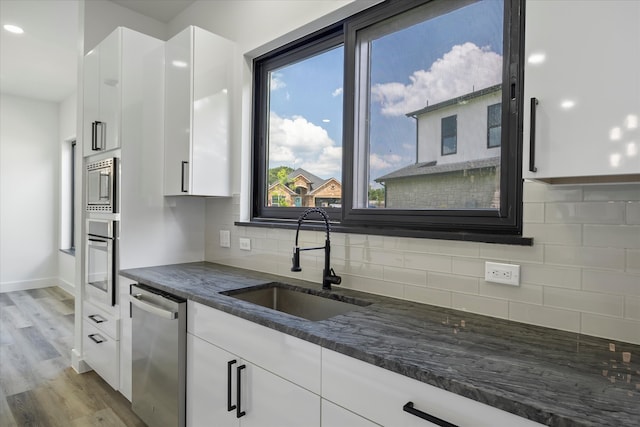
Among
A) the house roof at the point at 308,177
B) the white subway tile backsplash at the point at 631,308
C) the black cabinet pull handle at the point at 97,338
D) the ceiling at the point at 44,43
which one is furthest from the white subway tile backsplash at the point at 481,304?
the ceiling at the point at 44,43

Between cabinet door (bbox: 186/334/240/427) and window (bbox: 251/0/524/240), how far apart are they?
87 centimetres

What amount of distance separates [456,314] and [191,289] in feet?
4.16

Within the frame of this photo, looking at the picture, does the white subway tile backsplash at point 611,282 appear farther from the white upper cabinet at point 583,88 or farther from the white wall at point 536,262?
the white upper cabinet at point 583,88

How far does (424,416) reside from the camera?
0.93 metres

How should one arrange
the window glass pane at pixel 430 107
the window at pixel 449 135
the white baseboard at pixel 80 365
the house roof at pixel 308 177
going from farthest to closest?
the white baseboard at pixel 80 365 → the house roof at pixel 308 177 → the window at pixel 449 135 → the window glass pane at pixel 430 107

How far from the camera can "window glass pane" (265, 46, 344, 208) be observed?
2246 mm

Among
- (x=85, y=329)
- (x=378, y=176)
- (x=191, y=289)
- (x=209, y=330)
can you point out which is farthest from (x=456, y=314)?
(x=85, y=329)

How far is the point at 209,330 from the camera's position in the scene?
1699 mm

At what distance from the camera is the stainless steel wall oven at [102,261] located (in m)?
2.45

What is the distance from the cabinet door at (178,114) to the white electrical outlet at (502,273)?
182 cm

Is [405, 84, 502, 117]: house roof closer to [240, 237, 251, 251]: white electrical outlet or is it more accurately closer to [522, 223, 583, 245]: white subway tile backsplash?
[522, 223, 583, 245]: white subway tile backsplash

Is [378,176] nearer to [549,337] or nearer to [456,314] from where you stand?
[456,314]

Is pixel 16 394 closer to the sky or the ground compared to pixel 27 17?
closer to the ground

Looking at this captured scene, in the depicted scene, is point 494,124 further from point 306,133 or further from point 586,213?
point 306,133
